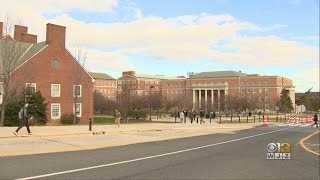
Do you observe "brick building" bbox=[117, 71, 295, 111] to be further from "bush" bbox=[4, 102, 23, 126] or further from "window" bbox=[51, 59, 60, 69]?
"bush" bbox=[4, 102, 23, 126]

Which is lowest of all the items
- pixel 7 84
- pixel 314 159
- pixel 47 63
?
pixel 314 159

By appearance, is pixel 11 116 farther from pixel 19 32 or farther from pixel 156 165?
pixel 156 165

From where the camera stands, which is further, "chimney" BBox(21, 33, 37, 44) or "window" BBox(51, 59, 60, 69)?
"chimney" BBox(21, 33, 37, 44)

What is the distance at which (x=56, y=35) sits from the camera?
152 ft

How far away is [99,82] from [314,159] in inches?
5696

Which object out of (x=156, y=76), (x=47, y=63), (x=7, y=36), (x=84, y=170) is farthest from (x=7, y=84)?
(x=156, y=76)

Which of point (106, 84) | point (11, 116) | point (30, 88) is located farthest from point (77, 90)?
point (106, 84)

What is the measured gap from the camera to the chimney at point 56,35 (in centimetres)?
4572

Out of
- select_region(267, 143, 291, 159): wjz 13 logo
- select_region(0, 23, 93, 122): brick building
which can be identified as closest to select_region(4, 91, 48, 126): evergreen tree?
select_region(0, 23, 93, 122): brick building

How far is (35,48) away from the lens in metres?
46.6

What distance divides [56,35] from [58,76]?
5153 millimetres

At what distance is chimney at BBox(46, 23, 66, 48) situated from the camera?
150ft

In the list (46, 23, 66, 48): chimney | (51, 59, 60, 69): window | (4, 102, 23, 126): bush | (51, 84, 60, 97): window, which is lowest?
(4, 102, 23, 126): bush

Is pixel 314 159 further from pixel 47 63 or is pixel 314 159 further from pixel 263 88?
pixel 263 88
